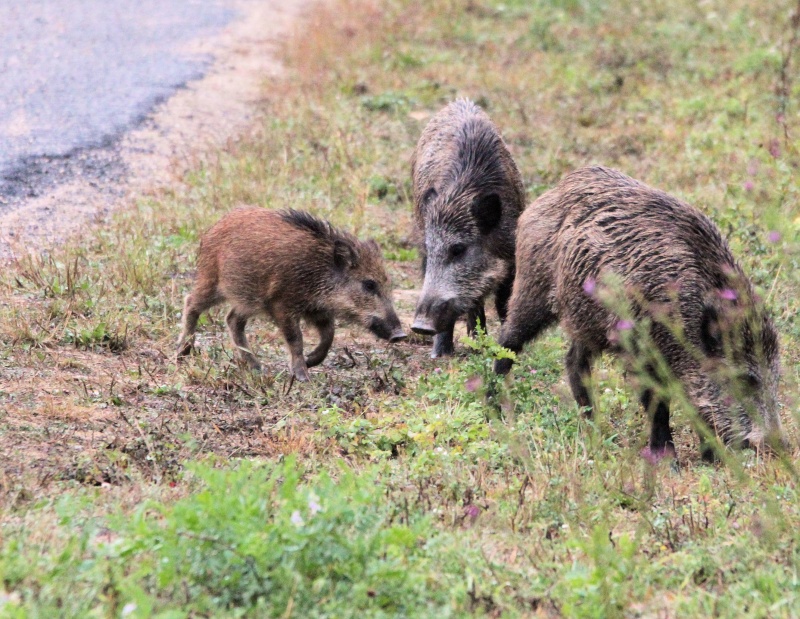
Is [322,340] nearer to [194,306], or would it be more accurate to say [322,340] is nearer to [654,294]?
[194,306]

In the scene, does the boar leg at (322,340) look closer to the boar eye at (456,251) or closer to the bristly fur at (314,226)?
the bristly fur at (314,226)

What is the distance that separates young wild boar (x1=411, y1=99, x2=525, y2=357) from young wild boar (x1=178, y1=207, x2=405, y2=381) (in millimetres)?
420

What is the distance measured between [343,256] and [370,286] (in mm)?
255

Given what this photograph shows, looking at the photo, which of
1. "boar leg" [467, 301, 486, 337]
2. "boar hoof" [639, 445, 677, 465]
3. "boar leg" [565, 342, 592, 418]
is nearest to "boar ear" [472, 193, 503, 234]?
"boar leg" [467, 301, 486, 337]

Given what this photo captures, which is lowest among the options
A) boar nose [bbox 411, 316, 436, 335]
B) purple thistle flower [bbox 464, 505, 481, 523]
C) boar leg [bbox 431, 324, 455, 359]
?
boar leg [bbox 431, 324, 455, 359]

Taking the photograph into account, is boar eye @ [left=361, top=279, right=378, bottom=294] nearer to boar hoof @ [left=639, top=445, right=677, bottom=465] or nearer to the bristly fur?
the bristly fur

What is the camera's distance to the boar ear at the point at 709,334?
5340 millimetres

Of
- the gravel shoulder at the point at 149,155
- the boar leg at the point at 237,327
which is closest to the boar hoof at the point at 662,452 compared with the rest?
the boar leg at the point at 237,327

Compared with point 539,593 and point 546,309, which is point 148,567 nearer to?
point 539,593

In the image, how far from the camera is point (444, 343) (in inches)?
294

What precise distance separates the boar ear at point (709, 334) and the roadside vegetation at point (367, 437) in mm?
508

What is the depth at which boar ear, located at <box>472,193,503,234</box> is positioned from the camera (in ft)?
24.1

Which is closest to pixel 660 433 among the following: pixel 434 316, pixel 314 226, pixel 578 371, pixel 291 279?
pixel 578 371

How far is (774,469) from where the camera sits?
5066 mm
